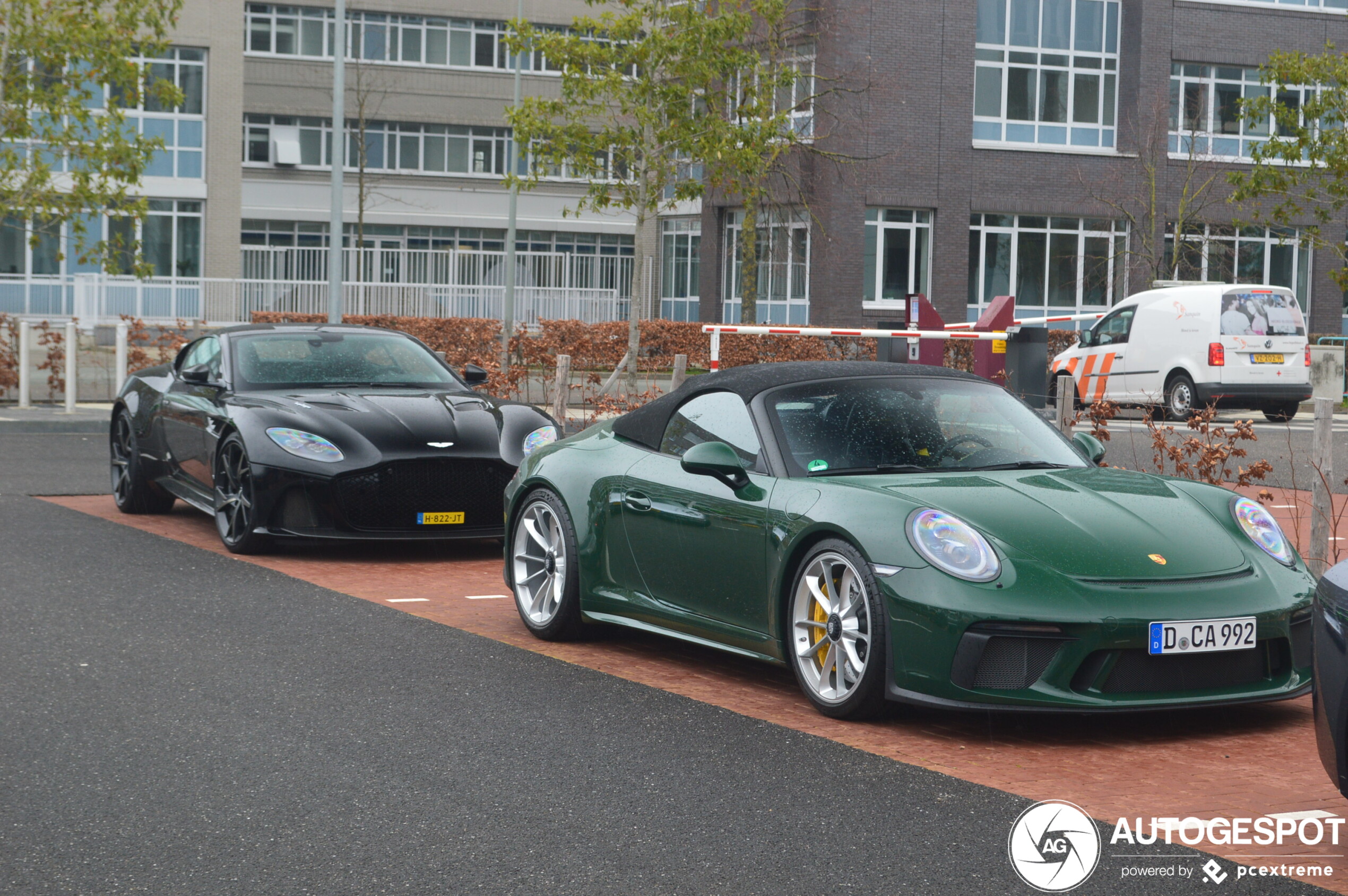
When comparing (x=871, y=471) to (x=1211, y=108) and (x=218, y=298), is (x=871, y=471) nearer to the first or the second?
(x=218, y=298)

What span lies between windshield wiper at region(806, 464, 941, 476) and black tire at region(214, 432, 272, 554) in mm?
4702

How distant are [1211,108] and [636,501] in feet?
134

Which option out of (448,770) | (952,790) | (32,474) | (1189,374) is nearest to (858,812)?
(952,790)

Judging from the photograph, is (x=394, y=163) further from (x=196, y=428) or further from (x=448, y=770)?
(x=448, y=770)

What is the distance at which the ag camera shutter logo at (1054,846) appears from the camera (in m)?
4.24

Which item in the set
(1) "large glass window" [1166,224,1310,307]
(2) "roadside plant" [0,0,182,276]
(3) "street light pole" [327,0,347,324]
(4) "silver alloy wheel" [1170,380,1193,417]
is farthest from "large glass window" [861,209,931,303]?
(2) "roadside plant" [0,0,182,276]

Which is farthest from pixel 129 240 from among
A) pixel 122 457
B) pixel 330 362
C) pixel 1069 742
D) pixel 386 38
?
pixel 1069 742

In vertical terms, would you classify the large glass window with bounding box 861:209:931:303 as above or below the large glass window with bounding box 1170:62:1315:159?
below

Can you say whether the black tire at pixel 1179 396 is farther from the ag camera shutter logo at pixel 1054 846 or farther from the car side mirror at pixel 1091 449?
the ag camera shutter logo at pixel 1054 846

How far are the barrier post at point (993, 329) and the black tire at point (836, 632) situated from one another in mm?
12187

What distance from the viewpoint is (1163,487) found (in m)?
6.47

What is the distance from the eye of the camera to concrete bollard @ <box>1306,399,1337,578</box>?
848 centimetres

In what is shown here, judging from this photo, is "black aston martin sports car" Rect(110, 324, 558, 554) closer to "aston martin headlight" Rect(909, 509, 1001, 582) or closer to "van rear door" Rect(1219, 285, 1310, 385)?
"aston martin headlight" Rect(909, 509, 1001, 582)

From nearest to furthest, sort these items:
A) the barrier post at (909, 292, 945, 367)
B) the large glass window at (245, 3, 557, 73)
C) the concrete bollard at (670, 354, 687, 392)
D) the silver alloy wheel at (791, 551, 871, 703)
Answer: the silver alloy wheel at (791, 551, 871, 703) < the concrete bollard at (670, 354, 687, 392) < the barrier post at (909, 292, 945, 367) < the large glass window at (245, 3, 557, 73)
